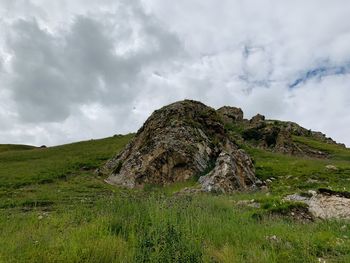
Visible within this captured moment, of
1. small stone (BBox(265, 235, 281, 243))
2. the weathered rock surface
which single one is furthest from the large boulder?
small stone (BBox(265, 235, 281, 243))

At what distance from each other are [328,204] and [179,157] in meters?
16.1

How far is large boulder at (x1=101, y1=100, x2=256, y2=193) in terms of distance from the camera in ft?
93.2

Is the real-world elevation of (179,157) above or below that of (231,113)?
below

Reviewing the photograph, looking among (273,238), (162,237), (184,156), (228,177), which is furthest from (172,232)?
(184,156)

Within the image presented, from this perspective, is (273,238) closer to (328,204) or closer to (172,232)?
(172,232)

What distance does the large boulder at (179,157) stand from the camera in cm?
2842

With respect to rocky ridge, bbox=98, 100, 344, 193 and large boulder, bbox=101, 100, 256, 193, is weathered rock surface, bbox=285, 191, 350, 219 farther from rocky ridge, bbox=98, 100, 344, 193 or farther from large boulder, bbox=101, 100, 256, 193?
large boulder, bbox=101, 100, 256, 193

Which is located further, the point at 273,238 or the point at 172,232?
the point at 273,238

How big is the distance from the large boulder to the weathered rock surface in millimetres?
8458

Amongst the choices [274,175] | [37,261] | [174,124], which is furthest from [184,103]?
[37,261]

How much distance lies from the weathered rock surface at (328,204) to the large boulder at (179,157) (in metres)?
8.46

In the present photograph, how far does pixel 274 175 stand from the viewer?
34594 mm

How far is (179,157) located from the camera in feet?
102

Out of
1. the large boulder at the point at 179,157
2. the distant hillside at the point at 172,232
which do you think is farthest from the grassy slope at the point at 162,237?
the large boulder at the point at 179,157
